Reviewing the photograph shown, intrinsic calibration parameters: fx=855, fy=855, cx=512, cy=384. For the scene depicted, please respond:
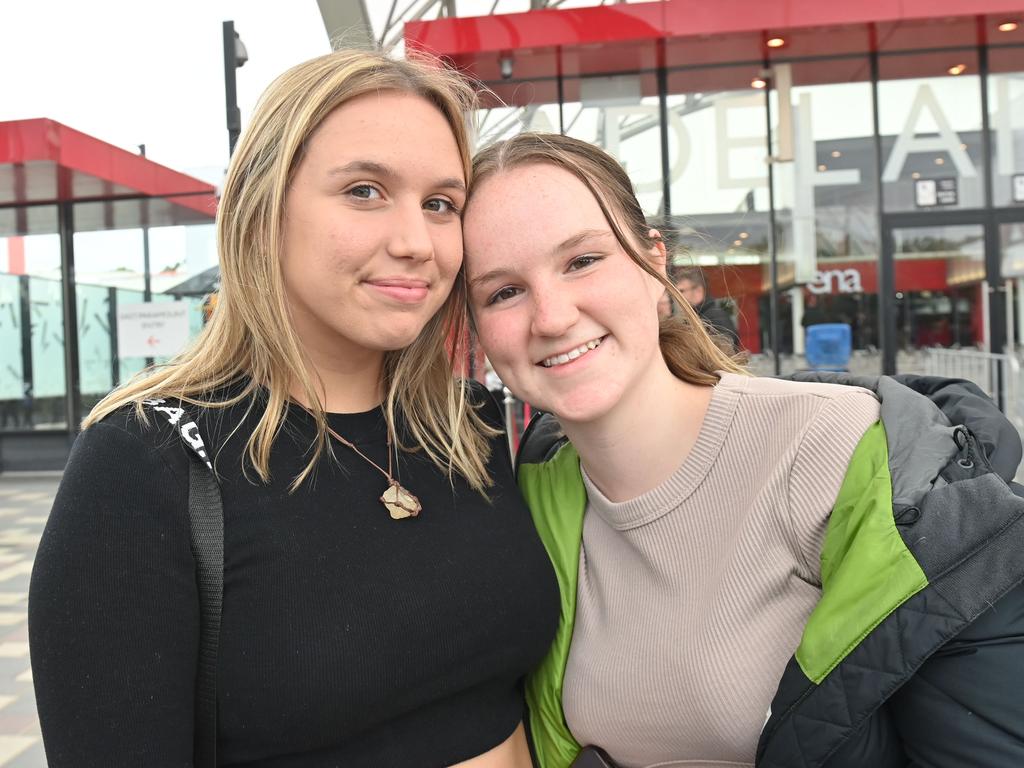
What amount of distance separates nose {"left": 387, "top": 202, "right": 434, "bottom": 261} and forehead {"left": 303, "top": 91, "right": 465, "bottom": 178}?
0.29 ft

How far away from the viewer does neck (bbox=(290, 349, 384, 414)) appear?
1.69m

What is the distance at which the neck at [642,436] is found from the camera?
176cm

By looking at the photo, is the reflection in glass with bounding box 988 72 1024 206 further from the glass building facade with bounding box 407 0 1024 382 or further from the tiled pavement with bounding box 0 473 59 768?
the tiled pavement with bounding box 0 473 59 768

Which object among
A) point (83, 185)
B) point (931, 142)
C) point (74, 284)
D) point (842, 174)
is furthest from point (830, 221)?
point (74, 284)

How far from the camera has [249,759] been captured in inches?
53.4

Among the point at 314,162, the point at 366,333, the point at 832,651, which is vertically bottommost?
the point at 832,651

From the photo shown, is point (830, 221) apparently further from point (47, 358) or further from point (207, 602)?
point (47, 358)

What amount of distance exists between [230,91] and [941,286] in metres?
7.99

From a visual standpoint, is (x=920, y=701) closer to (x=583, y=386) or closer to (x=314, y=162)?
(x=583, y=386)

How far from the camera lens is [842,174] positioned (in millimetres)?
9812

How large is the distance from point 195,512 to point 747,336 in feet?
30.6

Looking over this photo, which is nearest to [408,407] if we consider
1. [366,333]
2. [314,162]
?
[366,333]

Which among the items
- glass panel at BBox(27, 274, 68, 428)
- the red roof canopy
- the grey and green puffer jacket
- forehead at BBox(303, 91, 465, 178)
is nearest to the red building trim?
glass panel at BBox(27, 274, 68, 428)

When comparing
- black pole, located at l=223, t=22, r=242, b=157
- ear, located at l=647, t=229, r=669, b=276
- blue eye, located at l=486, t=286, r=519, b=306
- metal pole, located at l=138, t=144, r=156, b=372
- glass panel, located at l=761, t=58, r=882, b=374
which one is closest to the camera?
blue eye, located at l=486, t=286, r=519, b=306
